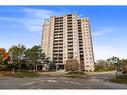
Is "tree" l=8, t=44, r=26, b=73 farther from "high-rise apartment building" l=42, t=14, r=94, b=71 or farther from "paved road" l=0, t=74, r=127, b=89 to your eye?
"high-rise apartment building" l=42, t=14, r=94, b=71

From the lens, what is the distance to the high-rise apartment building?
93719mm

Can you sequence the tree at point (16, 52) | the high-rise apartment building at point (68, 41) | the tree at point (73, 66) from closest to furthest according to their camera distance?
the tree at point (16, 52)
the tree at point (73, 66)
the high-rise apartment building at point (68, 41)

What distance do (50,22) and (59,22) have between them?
169 inches

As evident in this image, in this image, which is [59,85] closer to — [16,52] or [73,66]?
[16,52]

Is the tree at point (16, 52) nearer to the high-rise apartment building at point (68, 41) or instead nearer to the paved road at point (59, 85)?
the paved road at point (59, 85)

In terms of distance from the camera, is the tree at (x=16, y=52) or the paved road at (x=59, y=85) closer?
the paved road at (x=59, y=85)


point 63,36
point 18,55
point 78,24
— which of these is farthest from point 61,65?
point 18,55

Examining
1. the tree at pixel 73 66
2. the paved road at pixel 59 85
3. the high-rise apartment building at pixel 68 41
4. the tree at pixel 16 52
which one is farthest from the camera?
the high-rise apartment building at pixel 68 41

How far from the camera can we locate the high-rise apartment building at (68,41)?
93.7 metres

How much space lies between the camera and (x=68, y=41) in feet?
316

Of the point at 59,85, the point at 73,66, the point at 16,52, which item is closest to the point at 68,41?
the point at 73,66

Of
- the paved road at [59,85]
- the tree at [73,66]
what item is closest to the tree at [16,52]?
the tree at [73,66]

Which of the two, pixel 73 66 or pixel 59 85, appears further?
pixel 73 66

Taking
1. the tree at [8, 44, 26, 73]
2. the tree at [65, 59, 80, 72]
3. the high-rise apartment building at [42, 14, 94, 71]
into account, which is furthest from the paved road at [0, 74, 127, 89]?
the high-rise apartment building at [42, 14, 94, 71]
